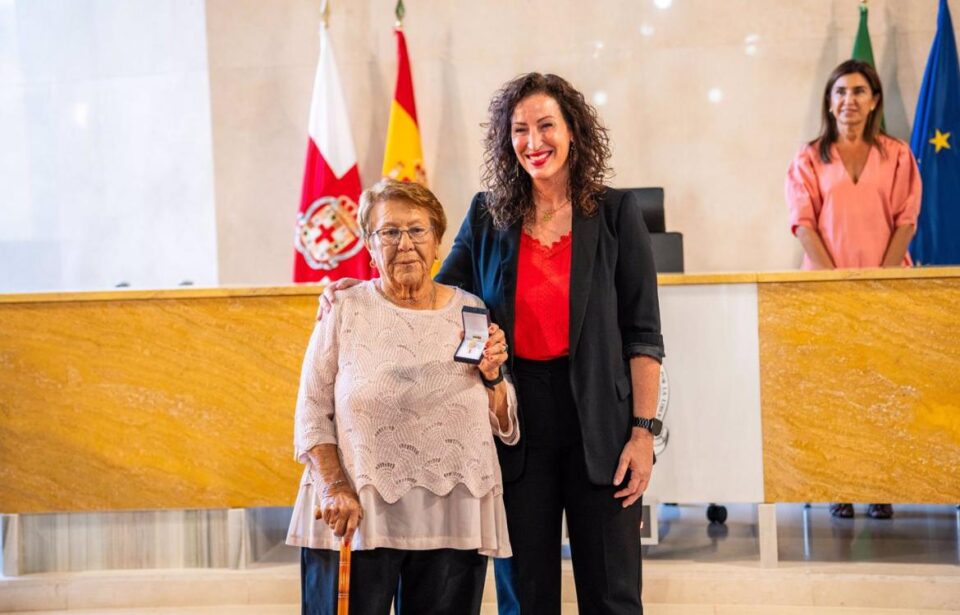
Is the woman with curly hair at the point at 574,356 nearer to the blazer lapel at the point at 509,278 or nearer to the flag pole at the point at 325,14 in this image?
the blazer lapel at the point at 509,278

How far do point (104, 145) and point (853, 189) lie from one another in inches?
160

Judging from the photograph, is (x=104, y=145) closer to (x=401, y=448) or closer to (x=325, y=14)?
(x=325, y=14)

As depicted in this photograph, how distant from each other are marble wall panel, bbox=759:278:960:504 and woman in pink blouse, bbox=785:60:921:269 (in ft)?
3.43

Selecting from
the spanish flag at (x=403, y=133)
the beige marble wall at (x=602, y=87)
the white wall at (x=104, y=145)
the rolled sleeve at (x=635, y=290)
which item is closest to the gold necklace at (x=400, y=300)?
the rolled sleeve at (x=635, y=290)

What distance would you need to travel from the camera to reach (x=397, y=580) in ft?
6.70

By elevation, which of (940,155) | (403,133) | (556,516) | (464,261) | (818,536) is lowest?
(818,536)

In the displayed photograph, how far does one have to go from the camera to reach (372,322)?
205 centimetres

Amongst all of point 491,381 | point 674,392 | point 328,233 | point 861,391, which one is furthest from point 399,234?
point 328,233

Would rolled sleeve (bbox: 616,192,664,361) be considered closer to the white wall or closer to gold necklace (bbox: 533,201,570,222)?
gold necklace (bbox: 533,201,570,222)

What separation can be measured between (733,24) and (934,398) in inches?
109

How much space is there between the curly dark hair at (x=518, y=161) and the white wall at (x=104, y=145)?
3.82 metres

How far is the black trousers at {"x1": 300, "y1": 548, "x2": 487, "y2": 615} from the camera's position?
1.99 meters

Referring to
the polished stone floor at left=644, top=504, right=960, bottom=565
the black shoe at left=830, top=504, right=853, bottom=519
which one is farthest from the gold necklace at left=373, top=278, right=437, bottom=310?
the black shoe at left=830, top=504, right=853, bottom=519

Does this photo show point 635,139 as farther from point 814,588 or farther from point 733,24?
point 814,588
